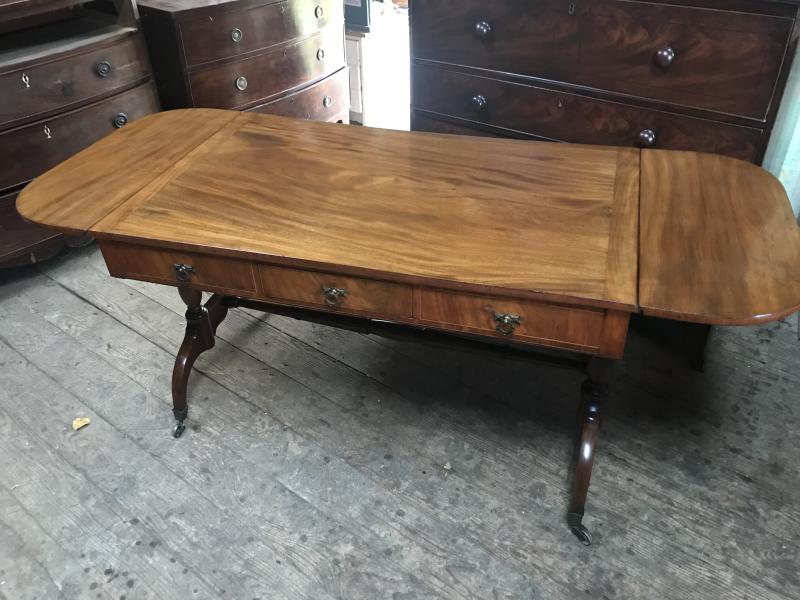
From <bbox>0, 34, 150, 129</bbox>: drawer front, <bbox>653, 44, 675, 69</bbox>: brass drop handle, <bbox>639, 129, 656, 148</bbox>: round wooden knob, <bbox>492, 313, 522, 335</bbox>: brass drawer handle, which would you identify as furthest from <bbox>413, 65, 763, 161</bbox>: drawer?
<bbox>0, 34, 150, 129</bbox>: drawer front

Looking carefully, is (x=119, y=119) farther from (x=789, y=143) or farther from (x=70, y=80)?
(x=789, y=143)

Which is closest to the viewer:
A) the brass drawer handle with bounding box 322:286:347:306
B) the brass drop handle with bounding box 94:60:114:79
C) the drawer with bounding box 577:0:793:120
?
the brass drawer handle with bounding box 322:286:347:306

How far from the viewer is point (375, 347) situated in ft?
7.07

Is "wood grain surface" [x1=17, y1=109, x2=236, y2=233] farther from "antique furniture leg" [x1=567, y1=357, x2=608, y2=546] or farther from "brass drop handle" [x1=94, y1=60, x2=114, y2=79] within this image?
"antique furniture leg" [x1=567, y1=357, x2=608, y2=546]

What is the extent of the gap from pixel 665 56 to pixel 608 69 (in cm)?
17

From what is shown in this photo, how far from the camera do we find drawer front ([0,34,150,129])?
2144 mm

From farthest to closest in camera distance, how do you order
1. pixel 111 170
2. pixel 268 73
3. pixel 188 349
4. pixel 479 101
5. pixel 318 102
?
pixel 318 102 → pixel 268 73 → pixel 479 101 → pixel 188 349 → pixel 111 170

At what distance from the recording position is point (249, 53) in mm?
2637

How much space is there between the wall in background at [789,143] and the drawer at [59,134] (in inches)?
82.6

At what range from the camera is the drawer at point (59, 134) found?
2213 millimetres

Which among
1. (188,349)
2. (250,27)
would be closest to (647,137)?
(188,349)

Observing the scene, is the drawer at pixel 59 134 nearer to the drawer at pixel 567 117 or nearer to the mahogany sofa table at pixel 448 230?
the mahogany sofa table at pixel 448 230

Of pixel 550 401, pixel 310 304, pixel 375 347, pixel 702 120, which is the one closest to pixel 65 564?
pixel 310 304

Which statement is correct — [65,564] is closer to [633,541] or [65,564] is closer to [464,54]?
[633,541]
